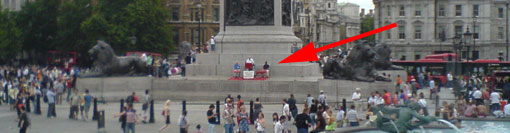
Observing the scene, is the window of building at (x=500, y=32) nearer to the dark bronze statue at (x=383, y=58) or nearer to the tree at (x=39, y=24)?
the tree at (x=39, y=24)

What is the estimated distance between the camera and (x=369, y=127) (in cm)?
2233

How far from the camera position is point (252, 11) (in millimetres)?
37375

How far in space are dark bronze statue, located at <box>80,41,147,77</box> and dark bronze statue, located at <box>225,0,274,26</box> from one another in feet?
16.0

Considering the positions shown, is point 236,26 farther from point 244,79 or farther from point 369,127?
point 369,127

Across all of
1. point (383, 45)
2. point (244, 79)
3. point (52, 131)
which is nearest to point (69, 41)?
point (383, 45)

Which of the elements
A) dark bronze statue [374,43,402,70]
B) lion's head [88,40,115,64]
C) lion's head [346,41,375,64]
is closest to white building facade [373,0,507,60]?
dark bronze statue [374,43,402,70]

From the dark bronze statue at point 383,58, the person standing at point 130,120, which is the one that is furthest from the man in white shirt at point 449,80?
the person standing at point 130,120

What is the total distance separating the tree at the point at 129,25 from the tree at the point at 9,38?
449 inches

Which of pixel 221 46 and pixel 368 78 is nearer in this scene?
pixel 368 78

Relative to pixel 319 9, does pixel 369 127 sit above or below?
below

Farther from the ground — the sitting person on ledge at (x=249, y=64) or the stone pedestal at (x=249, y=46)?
the stone pedestal at (x=249, y=46)

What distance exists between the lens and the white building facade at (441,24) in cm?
8544

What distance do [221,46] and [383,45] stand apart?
10496 millimetres

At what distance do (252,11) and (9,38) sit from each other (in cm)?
4799
